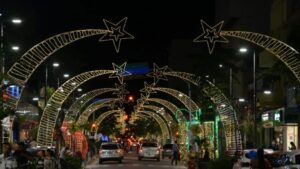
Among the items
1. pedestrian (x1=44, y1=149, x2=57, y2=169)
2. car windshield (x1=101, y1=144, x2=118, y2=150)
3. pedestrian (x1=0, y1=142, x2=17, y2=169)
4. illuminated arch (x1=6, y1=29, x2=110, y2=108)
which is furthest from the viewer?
car windshield (x1=101, y1=144, x2=118, y2=150)

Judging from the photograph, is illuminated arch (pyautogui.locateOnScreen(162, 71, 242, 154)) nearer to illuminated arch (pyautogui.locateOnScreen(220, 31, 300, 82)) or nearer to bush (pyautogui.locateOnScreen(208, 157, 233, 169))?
bush (pyautogui.locateOnScreen(208, 157, 233, 169))

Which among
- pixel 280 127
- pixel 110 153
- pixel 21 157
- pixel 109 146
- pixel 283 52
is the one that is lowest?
pixel 21 157

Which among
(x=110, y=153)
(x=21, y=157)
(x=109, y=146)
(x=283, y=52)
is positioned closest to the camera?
(x=21, y=157)

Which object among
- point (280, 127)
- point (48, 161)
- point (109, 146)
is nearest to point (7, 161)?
point (48, 161)

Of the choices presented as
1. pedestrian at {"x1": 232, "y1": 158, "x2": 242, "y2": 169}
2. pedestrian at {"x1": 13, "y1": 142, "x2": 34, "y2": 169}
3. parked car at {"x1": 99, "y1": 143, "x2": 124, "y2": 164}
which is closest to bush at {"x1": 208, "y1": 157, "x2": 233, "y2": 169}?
pedestrian at {"x1": 232, "y1": 158, "x2": 242, "y2": 169}

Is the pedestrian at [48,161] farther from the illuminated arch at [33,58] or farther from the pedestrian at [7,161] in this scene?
the pedestrian at [7,161]

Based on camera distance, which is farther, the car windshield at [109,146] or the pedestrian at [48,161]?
the car windshield at [109,146]

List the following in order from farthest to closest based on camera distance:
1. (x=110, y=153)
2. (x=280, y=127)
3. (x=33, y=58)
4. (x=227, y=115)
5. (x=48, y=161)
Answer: (x=110, y=153), (x=280, y=127), (x=227, y=115), (x=33, y=58), (x=48, y=161)

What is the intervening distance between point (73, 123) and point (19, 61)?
103ft

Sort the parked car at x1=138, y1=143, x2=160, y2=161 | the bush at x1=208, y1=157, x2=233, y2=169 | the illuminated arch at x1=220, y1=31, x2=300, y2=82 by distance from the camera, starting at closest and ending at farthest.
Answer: the illuminated arch at x1=220, y1=31, x2=300, y2=82, the bush at x1=208, y1=157, x2=233, y2=169, the parked car at x1=138, y1=143, x2=160, y2=161

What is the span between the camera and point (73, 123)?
5669 centimetres

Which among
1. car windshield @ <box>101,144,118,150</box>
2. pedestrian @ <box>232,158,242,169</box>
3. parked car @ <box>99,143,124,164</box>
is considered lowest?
pedestrian @ <box>232,158,242,169</box>

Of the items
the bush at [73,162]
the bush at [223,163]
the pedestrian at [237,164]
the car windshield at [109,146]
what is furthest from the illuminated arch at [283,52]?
the car windshield at [109,146]

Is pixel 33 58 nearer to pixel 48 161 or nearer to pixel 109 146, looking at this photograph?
pixel 48 161
